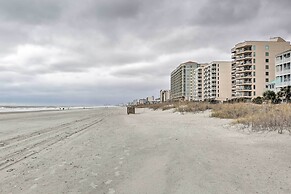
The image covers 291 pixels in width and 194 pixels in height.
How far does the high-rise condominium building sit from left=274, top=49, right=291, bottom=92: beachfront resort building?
875 inches

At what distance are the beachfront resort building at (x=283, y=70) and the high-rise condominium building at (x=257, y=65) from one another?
22.2m

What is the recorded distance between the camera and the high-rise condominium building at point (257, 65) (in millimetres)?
78062

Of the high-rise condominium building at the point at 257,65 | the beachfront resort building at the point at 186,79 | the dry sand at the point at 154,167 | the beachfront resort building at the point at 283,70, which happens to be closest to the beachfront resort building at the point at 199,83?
the beachfront resort building at the point at 186,79

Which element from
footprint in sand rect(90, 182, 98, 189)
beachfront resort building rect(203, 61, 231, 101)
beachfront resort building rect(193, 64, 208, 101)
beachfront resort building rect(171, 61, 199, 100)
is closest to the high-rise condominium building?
beachfront resort building rect(203, 61, 231, 101)

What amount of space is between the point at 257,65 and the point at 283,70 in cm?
2568

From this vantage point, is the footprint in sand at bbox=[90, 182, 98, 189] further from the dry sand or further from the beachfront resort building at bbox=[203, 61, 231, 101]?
the beachfront resort building at bbox=[203, 61, 231, 101]

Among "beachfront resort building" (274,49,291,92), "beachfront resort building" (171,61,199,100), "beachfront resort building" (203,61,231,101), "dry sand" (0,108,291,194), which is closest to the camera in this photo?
"dry sand" (0,108,291,194)

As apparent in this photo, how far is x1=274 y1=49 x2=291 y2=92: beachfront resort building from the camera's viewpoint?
5172 centimetres

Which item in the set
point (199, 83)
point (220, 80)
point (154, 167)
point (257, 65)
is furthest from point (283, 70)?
point (199, 83)

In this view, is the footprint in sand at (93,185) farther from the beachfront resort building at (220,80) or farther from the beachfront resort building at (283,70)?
the beachfront resort building at (220,80)

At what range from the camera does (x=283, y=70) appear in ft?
176

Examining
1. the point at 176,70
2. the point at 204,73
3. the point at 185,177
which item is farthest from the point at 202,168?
the point at 176,70

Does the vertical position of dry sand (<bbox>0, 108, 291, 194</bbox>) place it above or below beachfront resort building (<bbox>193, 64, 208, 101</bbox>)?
below

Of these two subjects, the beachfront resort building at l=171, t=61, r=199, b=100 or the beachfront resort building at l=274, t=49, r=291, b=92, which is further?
the beachfront resort building at l=171, t=61, r=199, b=100
